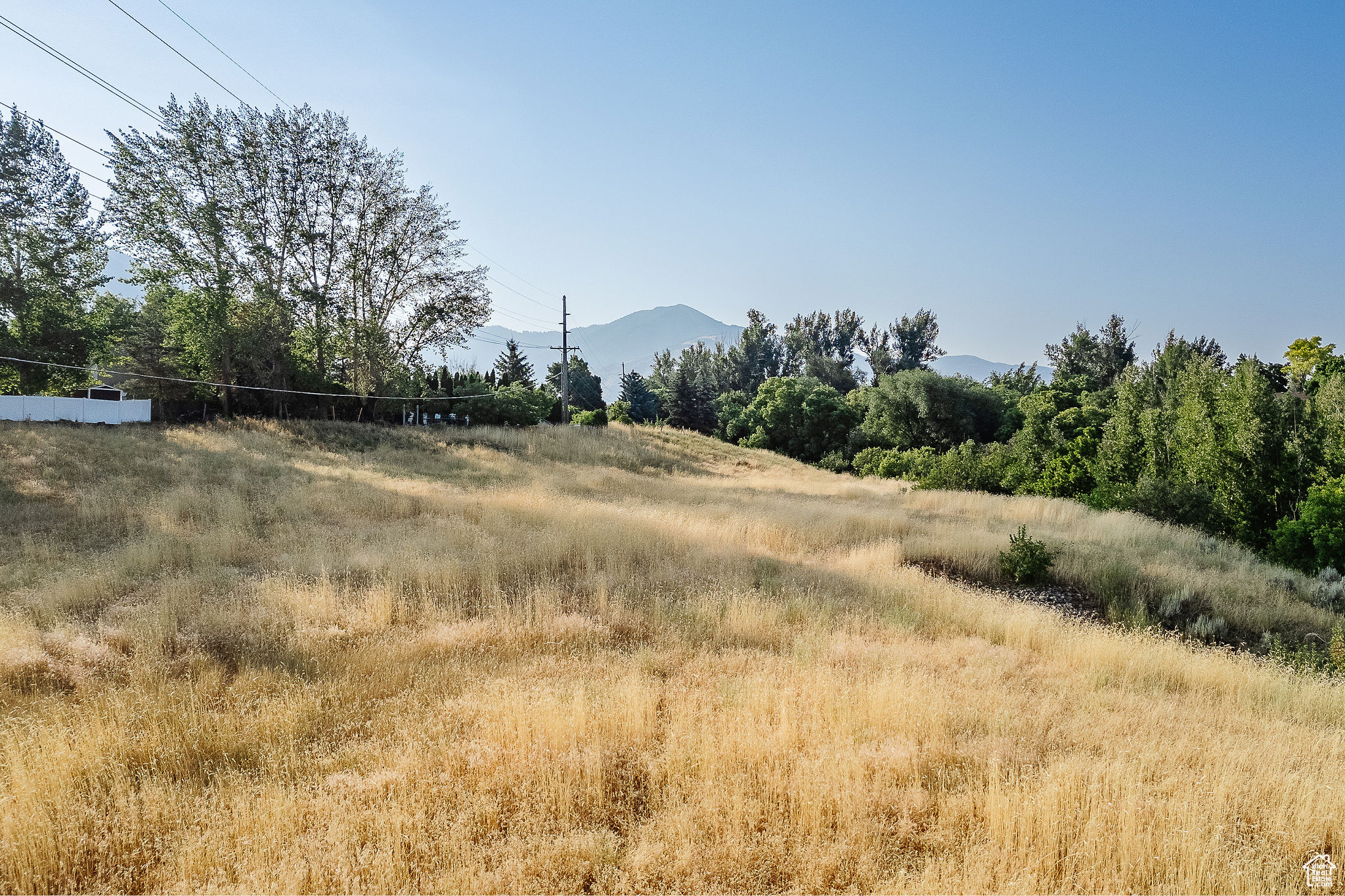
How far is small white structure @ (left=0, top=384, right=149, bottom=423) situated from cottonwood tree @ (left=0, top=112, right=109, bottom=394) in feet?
22.1

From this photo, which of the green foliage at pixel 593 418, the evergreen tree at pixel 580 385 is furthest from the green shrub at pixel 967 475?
the evergreen tree at pixel 580 385

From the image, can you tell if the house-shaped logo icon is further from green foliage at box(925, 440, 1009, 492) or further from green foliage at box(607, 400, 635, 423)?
green foliage at box(607, 400, 635, 423)

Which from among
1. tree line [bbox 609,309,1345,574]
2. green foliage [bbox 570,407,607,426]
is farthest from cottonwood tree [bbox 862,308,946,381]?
green foliage [bbox 570,407,607,426]

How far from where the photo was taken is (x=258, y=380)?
108ft

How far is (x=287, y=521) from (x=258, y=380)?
974 inches

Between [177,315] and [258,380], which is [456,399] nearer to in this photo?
[258,380]

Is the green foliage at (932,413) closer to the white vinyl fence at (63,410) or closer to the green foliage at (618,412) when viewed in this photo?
the green foliage at (618,412)

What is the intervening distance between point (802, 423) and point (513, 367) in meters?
37.8

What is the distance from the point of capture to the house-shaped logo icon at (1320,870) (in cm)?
348

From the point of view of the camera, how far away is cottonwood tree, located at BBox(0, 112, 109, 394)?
2903 centimetres

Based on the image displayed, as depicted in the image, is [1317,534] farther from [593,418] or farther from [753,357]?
[753,357]

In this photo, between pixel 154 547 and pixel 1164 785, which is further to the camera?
pixel 154 547

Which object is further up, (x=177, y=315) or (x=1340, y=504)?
(x=177, y=315)

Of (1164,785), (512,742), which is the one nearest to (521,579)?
(512,742)
